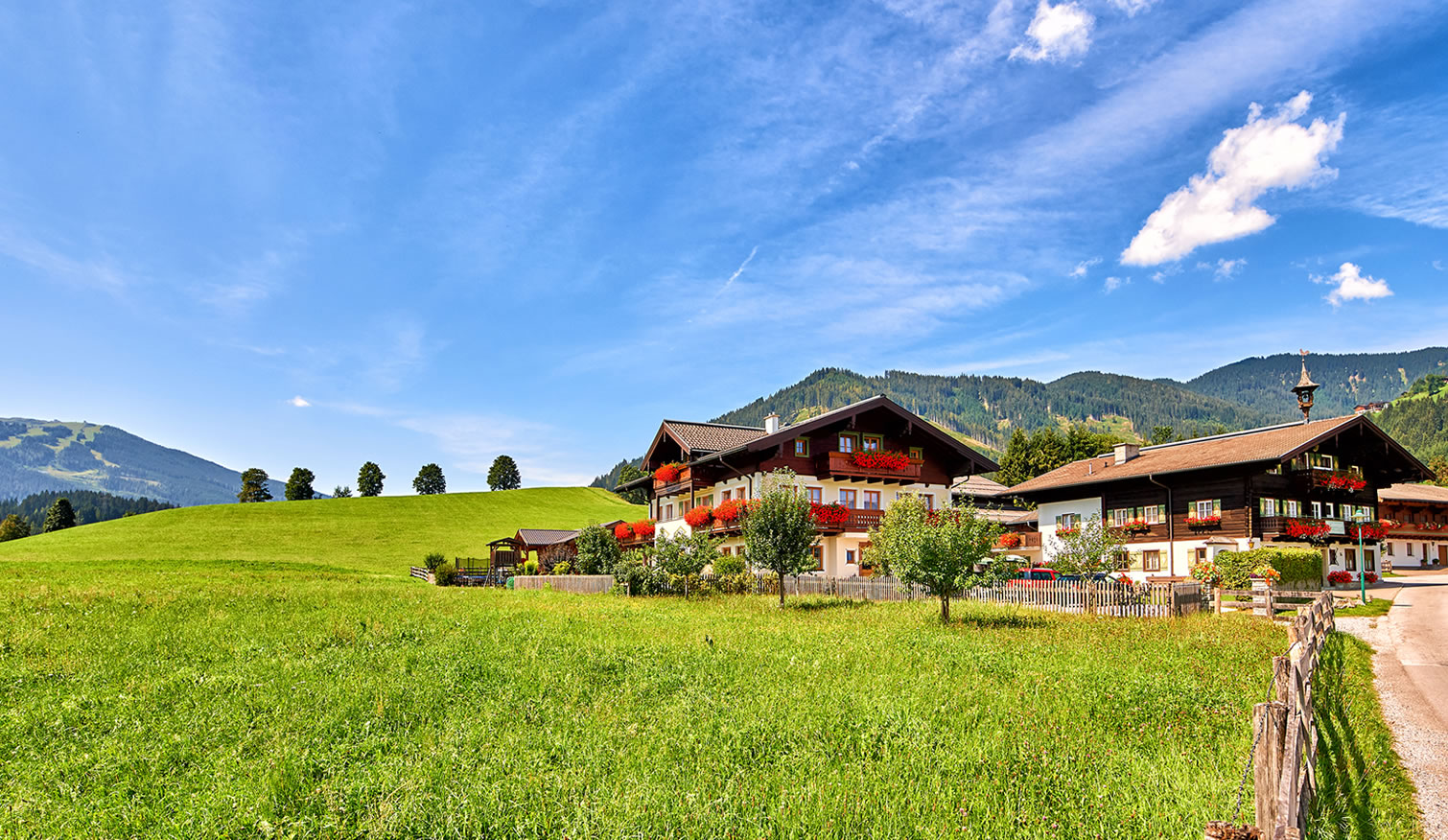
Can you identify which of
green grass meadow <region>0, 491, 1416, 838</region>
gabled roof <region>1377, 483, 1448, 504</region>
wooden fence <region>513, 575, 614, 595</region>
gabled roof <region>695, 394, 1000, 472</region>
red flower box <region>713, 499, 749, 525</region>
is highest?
gabled roof <region>695, 394, 1000, 472</region>

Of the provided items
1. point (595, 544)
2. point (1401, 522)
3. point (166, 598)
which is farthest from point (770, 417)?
point (1401, 522)

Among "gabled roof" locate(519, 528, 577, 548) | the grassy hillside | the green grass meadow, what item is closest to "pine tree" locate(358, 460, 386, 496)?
the grassy hillside

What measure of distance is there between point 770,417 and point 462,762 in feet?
128

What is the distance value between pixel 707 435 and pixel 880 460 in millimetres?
10701

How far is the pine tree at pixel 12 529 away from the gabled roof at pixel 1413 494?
480 feet

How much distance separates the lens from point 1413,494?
66062 mm

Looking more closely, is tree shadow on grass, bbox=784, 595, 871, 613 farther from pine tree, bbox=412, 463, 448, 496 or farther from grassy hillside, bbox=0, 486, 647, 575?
pine tree, bbox=412, 463, 448, 496

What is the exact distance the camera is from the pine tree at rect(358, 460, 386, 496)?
A: 13988 centimetres

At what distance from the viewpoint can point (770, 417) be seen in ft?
152

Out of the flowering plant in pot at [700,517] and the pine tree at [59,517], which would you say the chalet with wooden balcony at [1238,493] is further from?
the pine tree at [59,517]

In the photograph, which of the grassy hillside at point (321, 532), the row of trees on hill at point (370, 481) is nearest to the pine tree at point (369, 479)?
the row of trees on hill at point (370, 481)

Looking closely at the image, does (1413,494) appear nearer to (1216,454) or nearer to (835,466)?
(1216,454)

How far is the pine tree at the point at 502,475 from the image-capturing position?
15775 cm

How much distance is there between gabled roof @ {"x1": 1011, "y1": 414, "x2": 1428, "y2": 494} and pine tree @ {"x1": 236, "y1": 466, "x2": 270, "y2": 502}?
12043cm
